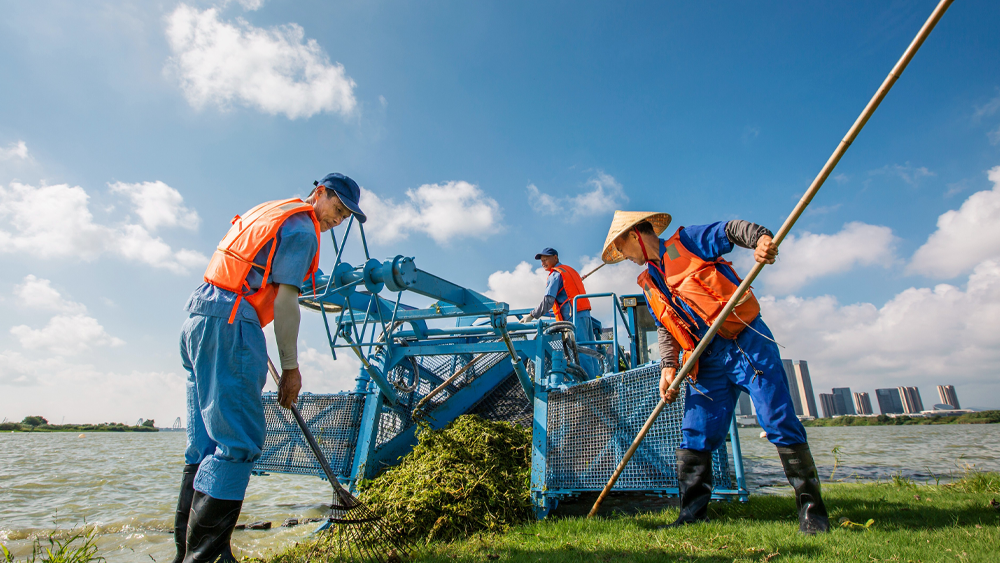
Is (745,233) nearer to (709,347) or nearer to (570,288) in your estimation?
(709,347)

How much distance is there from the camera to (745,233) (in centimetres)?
286

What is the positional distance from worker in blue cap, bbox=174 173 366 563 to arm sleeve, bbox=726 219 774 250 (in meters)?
2.53

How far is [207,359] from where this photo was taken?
2264mm

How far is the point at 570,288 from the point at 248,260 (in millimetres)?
4824

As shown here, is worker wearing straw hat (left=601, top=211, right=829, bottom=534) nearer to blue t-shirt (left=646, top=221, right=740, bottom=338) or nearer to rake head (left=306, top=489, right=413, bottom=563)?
blue t-shirt (left=646, top=221, right=740, bottom=338)

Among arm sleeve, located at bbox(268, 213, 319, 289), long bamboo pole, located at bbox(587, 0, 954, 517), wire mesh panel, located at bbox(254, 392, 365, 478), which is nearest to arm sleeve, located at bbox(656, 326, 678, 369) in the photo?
long bamboo pole, located at bbox(587, 0, 954, 517)

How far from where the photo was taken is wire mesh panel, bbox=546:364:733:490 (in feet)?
12.3

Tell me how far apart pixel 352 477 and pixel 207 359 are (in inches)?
139

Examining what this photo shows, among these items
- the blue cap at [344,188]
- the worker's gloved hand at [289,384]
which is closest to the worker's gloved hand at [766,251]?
the blue cap at [344,188]

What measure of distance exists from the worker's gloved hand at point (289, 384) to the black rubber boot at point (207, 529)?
1.82ft

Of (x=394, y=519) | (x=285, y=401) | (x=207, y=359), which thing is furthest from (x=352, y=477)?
(x=207, y=359)

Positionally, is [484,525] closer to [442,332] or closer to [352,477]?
[352,477]

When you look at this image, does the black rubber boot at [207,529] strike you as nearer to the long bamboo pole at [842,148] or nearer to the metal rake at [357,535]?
the metal rake at [357,535]

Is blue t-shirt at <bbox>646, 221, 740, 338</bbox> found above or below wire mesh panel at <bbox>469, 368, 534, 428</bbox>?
above
